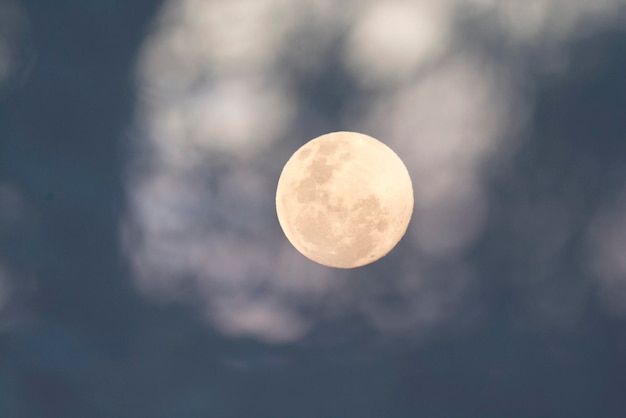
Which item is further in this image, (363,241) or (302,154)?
(302,154)

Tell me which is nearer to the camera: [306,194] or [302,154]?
[306,194]

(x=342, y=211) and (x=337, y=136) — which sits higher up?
(x=337, y=136)

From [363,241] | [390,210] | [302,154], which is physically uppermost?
[302,154]

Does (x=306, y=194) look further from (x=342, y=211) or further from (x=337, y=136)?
(x=337, y=136)

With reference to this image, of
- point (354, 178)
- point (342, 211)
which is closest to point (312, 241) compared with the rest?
point (342, 211)

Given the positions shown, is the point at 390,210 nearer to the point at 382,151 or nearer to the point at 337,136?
the point at 382,151

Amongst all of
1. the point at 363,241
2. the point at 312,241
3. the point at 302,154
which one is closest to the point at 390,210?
the point at 363,241
